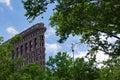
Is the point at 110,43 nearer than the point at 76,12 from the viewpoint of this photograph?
No

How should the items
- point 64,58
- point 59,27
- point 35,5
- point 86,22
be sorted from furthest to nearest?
point 64,58 → point 59,27 → point 86,22 → point 35,5

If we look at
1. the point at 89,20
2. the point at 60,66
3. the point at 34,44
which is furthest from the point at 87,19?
the point at 34,44

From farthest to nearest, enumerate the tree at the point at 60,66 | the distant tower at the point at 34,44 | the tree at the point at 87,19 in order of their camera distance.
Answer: the distant tower at the point at 34,44, the tree at the point at 60,66, the tree at the point at 87,19

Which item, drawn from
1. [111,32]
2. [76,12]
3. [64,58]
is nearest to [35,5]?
[76,12]

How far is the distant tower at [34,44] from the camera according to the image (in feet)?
484

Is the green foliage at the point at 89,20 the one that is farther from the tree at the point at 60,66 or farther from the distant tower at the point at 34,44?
the distant tower at the point at 34,44

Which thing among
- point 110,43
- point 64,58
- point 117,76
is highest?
point 64,58

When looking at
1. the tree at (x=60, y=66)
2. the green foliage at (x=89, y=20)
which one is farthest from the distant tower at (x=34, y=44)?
the green foliage at (x=89, y=20)

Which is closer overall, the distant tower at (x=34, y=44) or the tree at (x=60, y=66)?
the tree at (x=60, y=66)

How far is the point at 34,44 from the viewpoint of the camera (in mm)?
154750

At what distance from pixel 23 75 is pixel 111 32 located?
56.8ft

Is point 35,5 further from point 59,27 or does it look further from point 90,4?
point 59,27

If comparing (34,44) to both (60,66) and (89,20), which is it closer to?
(60,66)

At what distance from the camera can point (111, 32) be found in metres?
23.9
